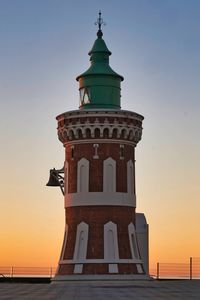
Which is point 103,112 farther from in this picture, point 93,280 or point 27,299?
point 27,299

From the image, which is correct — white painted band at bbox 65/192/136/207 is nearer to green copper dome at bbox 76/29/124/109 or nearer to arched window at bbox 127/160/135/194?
arched window at bbox 127/160/135/194

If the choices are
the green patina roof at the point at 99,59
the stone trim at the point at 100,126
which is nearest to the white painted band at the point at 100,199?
the stone trim at the point at 100,126

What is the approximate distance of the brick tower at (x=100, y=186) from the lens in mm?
46281

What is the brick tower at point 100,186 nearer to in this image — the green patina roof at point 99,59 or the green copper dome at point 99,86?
the green copper dome at point 99,86

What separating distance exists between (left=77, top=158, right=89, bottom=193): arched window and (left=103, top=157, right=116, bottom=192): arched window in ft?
4.14

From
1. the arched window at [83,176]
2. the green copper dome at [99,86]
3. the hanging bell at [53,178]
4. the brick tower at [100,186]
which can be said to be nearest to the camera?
the brick tower at [100,186]

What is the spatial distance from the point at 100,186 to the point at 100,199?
93 centimetres

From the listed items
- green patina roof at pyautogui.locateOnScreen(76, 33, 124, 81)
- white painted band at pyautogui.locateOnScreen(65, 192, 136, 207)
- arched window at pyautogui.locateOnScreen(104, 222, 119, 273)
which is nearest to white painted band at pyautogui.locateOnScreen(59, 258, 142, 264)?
arched window at pyautogui.locateOnScreen(104, 222, 119, 273)

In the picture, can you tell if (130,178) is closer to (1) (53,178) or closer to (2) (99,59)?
→ (1) (53,178)

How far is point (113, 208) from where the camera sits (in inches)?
1847

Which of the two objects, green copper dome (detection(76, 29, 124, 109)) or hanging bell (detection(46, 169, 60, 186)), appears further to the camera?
hanging bell (detection(46, 169, 60, 186))

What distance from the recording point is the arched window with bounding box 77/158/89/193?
4731cm

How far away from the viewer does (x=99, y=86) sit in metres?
49.2

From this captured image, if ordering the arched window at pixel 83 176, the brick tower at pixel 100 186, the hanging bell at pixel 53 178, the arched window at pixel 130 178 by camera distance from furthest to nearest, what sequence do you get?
the hanging bell at pixel 53 178, the arched window at pixel 130 178, the arched window at pixel 83 176, the brick tower at pixel 100 186
